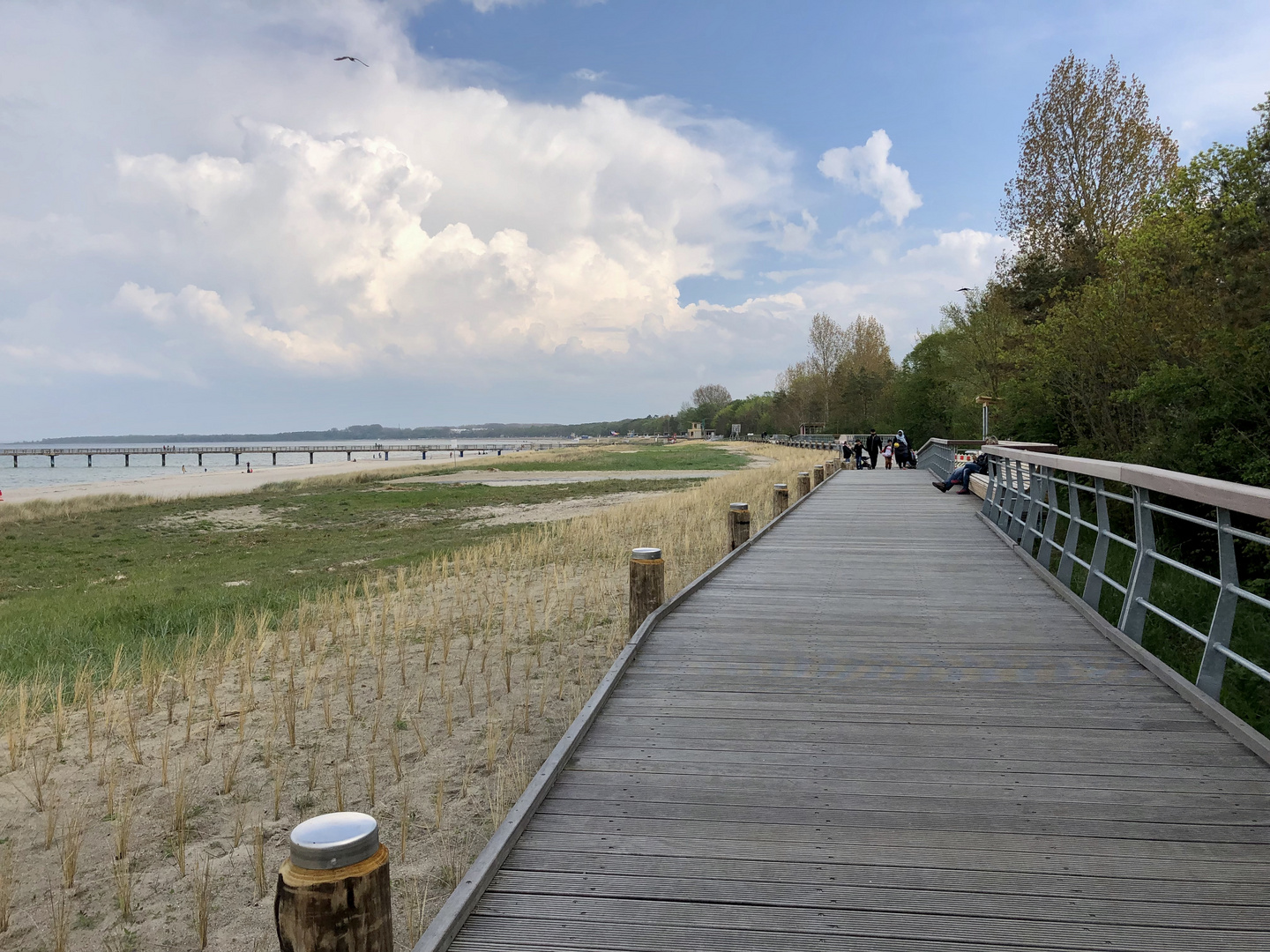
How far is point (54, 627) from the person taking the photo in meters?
9.68

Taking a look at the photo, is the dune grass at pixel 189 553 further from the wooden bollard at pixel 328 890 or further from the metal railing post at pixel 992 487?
the metal railing post at pixel 992 487

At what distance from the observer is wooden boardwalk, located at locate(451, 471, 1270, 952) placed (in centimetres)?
249

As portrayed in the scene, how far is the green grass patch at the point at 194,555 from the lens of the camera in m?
9.57

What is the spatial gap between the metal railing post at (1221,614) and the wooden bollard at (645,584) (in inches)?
136

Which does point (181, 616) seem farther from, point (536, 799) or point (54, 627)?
point (536, 799)

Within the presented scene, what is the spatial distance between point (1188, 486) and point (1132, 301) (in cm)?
1524

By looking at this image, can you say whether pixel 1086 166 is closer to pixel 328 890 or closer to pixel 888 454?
pixel 888 454

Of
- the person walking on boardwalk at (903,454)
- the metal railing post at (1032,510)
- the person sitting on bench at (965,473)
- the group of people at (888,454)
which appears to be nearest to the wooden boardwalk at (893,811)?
the metal railing post at (1032,510)

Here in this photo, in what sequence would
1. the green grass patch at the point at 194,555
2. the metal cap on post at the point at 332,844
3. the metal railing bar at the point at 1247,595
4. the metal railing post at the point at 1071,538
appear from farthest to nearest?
the green grass patch at the point at 194,555
the metal railing post at the point at 1071,538
the metal railing bar at the point at 1247,595
the metal cap on post at the point at 332,844

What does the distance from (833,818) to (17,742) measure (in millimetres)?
5734

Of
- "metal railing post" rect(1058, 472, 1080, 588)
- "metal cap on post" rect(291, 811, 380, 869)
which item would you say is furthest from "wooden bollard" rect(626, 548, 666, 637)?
"metal cap on post" rect(291, 811, 380, 869)

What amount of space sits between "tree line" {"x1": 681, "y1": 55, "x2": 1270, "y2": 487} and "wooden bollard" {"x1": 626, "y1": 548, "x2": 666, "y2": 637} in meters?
8.82

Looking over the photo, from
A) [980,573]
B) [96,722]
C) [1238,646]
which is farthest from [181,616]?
[1238,646]

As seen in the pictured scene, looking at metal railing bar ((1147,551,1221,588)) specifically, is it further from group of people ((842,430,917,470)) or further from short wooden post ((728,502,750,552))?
group of people ((842,430,917,470))
